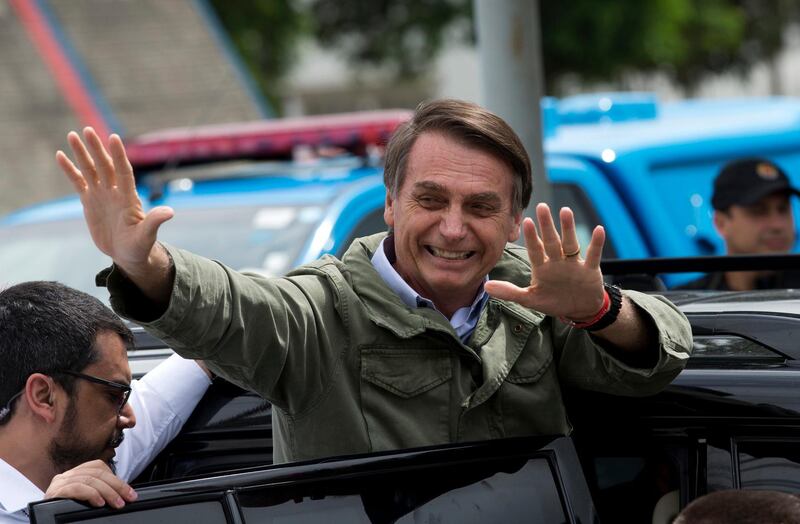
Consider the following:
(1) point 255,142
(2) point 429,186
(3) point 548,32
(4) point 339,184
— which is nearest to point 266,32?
(3) point 548,32

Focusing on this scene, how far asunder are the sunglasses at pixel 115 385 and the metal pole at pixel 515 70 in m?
1.83

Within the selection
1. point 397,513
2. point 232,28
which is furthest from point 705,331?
point 232,28

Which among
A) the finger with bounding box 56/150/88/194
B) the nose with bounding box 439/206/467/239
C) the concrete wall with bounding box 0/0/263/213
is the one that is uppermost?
the concrete wall with bounding box 0/0/263/213

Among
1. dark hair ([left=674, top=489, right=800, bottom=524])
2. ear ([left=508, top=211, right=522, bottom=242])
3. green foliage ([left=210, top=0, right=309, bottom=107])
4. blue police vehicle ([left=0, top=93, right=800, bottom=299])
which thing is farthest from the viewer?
green foliage ([left=210, top=0, right=309, bottom=107])

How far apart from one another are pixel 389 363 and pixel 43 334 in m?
0.69

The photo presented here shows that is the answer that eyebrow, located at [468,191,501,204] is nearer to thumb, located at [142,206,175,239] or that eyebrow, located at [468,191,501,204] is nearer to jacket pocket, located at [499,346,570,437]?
jacket pocket, located at [499,346,570,437]

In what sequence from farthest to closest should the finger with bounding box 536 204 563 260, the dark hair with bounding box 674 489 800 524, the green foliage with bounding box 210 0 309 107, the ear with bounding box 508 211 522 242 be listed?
1. the green foliage with bounding box 210 0 309 107
2. the ear with bounding box 508 211 522 242
3. the finger with bounding box 536 204 563 260
4. the dark hair with bounding box 674 489 800 524

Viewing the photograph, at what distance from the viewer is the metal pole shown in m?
3.96

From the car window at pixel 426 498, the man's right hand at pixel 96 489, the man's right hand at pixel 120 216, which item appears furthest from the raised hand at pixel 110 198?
the car window at pixel 426 498

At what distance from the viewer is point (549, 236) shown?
2.12 m

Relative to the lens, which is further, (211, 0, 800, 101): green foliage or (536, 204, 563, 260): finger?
(211, 0, 800, 101): green foliage

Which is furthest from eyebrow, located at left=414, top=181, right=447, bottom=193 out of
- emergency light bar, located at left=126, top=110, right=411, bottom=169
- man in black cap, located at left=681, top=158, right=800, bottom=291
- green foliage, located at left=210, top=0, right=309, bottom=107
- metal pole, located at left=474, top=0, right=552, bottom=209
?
green foliage, located at left=210, top=0, right=309, bottom=107

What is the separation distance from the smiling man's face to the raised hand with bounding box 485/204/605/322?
9.1 inches

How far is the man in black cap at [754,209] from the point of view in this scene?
194 inches
